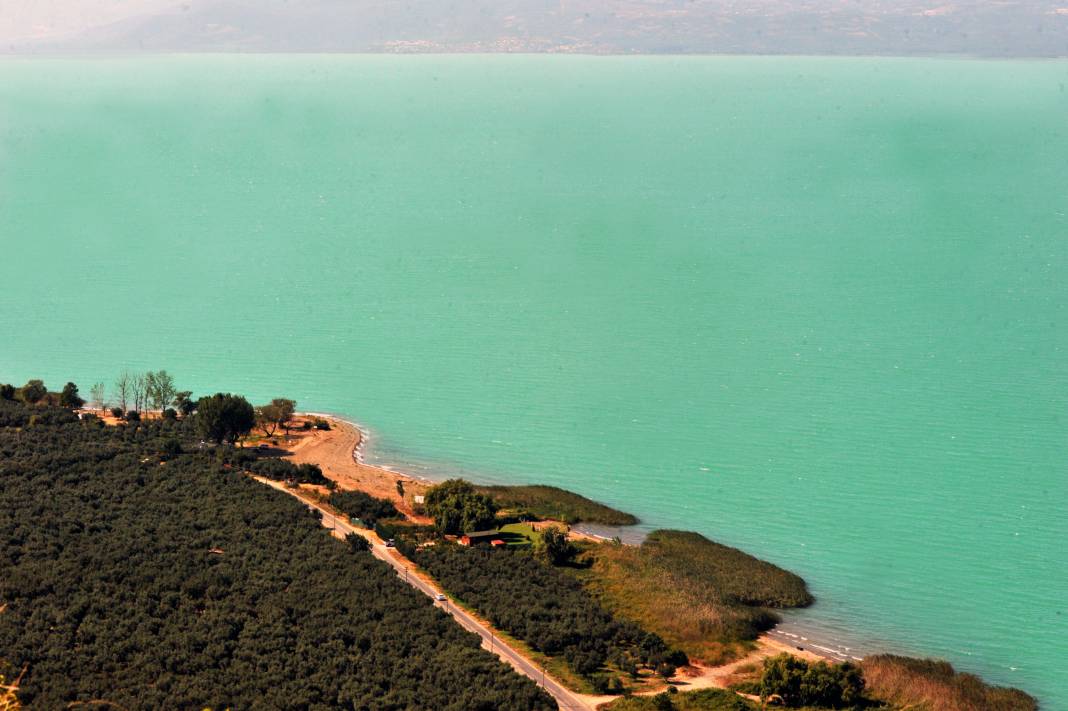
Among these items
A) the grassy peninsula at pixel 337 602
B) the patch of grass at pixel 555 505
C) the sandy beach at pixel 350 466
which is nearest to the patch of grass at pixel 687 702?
the grassy peninsula at pixel 337 602

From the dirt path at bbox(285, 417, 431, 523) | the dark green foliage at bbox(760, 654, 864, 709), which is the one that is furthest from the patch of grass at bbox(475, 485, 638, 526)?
the dark green foliage at bbox(760, 654, 864, 709)

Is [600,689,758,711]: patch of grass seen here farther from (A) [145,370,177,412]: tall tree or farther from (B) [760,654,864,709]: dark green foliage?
(A) [145,370,177,412]: tall tree

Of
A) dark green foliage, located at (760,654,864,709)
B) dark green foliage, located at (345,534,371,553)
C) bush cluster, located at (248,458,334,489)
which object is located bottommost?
dark green foliage, located at (760,654,864,709)

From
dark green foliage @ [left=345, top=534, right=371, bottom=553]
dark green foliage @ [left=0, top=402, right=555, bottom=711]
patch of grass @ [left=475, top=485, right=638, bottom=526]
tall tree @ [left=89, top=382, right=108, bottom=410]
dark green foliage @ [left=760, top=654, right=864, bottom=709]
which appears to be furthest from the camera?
tall tree @ [left=89, top=382, right=108, bottom=410]

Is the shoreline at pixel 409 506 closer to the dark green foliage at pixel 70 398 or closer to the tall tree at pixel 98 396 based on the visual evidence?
the tall tree at pixel 98 396

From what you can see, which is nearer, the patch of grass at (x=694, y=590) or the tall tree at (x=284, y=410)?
the patch of grass at (x=694, y=590)

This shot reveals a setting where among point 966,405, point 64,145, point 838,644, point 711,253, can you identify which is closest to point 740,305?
point 711,253

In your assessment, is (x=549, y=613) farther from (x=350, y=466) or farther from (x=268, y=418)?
(x=268, y=418)
